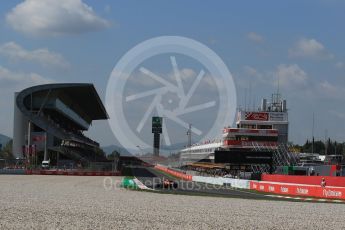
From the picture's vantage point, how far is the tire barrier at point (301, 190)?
41156mm

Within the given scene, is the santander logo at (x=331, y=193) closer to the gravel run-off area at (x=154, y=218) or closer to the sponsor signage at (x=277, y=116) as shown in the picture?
the gravel run-off area at (x=154, y=218)

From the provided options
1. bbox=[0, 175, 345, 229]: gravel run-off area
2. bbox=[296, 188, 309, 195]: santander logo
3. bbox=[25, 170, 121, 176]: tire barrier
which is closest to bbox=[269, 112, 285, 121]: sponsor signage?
bbox=[25, 170, 121, 176]: tire barrier

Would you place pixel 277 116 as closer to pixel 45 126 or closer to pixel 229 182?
pixel 45 126

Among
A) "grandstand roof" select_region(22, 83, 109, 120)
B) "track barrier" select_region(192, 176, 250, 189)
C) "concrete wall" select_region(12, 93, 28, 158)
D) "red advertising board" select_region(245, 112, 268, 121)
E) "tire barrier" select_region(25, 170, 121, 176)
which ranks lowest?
"tire barrier" select_region(25, 170, 121, 176)

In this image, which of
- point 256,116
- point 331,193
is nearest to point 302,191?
point 331,193

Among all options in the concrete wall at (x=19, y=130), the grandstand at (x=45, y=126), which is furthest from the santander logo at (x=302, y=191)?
the concrete wall at (x=19, y=130)

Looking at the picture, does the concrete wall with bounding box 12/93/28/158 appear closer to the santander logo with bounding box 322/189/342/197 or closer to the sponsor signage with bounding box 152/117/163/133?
the santander logo with bounding box 322/189/342/197

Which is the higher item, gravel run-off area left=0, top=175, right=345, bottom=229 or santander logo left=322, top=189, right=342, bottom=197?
gravel run-off area left=0, top=175, right=345, bottom=229

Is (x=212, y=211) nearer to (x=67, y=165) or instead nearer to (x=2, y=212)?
(x=2, y=212)

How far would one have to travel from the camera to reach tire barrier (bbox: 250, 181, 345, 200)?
41.2 m

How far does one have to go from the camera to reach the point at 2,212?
68.2 ft

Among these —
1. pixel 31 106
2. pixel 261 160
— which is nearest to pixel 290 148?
pixel 261 160

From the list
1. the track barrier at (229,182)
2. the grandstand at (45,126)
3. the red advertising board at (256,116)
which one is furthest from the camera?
the red advertising board at (256,116)

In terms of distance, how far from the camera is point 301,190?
4500 cm
